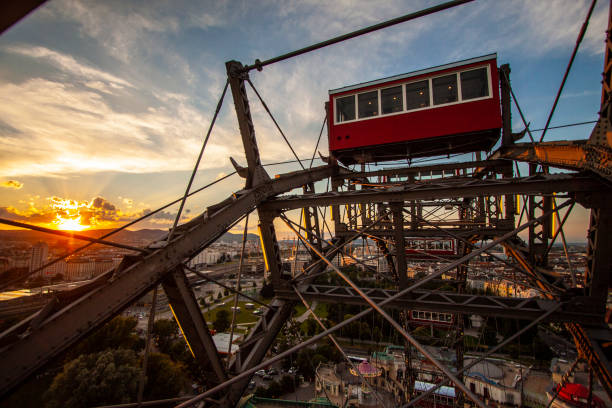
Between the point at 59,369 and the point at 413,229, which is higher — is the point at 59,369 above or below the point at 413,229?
below

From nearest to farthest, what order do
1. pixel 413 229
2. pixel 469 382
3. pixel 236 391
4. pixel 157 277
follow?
pixel 157 277 → pixel 236 391 → pixel 413 229 → pixel 469 382

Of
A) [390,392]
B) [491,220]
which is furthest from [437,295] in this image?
[390,392]

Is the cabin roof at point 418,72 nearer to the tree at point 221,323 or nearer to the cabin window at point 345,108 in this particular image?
the cabin window at point 345,108

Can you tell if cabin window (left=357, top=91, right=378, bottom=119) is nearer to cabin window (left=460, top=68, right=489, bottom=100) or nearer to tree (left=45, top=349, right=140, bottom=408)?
cabin window (left=460, top=68, right=489, bottom=100)

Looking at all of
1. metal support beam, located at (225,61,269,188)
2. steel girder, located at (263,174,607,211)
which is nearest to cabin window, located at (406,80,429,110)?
steel girder, located at (263,174,607,211)

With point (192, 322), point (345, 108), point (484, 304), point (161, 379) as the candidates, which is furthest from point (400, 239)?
point (161, 379)

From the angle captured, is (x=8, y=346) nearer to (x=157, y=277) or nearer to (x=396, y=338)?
(x=157, y=277)

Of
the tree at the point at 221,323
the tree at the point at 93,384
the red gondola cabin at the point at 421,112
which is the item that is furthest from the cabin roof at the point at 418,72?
the tree at the point at 221,323
